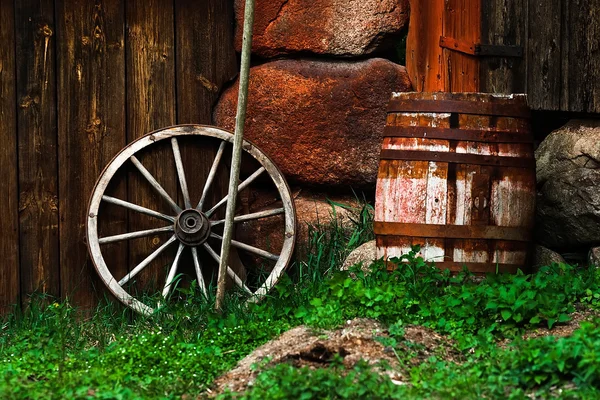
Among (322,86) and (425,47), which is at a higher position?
(425,47)

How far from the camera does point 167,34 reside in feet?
17.9

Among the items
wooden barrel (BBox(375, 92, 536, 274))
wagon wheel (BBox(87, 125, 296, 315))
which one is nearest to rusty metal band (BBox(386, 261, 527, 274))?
wooden barrel (BBox(375, 92, 536, 274))

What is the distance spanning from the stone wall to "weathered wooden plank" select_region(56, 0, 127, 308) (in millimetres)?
652

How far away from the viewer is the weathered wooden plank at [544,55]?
5.14 metres

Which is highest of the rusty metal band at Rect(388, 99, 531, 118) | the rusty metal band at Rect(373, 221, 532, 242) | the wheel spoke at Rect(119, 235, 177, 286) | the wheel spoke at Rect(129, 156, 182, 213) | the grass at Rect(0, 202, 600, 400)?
the rusty metal band at Rect(388, 99, 531, 118)

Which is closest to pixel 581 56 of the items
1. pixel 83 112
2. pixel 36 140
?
pixel 83 112

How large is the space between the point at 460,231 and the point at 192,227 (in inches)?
62.0

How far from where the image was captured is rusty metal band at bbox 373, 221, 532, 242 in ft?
14.9

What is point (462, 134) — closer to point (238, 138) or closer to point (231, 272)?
point (238, 138)

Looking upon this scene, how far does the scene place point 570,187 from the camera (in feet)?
16.9

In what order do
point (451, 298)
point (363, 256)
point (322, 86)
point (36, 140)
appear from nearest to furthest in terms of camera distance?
1. point (451, 298)
2. point (363, 256)
3. point (36, 140)
4. point (322, 86)

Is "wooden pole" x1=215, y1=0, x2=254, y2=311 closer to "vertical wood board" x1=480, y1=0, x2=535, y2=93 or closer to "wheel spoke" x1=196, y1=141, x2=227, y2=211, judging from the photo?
"wheel spoke" x1=196, y1=141, x2=227, y2=211

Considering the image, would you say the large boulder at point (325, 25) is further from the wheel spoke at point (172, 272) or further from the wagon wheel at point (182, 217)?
the wheel spoke at point (172, 272)

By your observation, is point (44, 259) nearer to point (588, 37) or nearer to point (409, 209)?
point (409, 209)
